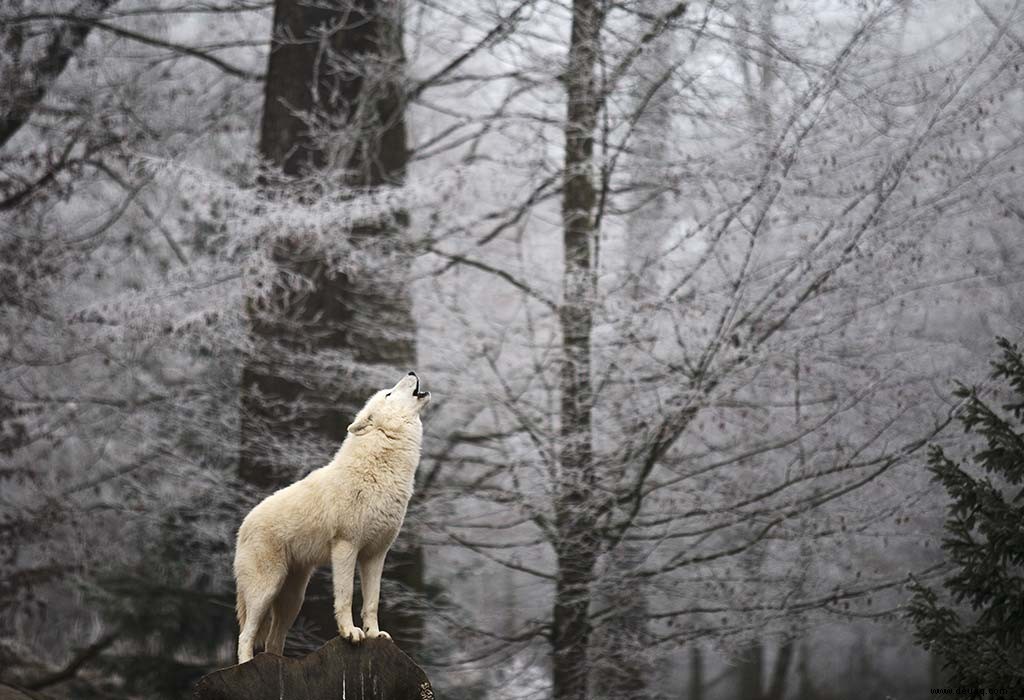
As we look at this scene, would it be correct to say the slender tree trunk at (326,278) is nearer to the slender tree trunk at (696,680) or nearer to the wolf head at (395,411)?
the wolf head at (395,411)

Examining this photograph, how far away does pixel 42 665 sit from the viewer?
31.5 feet

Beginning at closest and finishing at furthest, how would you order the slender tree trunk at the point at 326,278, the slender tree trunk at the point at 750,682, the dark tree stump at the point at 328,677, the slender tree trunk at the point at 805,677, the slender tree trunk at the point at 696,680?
the dark tree stump at the point at 328,677, the slender tree trunk at the point at 326,278, the slender tree trunk at the point at 696,680, the slender tree trunk at the point at 805,677, the slender tree trunk at the point at 750,682

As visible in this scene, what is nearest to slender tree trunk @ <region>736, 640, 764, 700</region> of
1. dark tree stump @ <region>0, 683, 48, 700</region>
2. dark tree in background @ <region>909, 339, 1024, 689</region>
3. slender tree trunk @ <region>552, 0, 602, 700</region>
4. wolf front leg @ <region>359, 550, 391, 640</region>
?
slender tree trunk @ <region>552, 0, 602, 700</region>

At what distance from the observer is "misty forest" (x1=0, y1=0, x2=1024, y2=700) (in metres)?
7.41

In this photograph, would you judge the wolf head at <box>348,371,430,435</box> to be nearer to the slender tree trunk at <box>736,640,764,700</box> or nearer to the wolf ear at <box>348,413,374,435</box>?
the wolf ear at <box>348,413,374,435</box>

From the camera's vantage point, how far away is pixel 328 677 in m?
3.52

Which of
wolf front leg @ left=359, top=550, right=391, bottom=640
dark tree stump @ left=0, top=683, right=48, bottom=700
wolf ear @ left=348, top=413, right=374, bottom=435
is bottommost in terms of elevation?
dark tree stump @ left=0, top=683, right=48, bottom=700

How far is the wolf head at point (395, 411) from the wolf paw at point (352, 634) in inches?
25.1

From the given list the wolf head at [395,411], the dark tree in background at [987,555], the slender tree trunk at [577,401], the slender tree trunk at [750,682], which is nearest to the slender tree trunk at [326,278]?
the slender tree trunk at [577,401]

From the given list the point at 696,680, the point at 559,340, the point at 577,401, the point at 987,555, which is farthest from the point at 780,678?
the point at 987,555

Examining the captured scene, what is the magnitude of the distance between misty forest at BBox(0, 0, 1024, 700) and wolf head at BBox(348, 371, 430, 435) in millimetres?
3716

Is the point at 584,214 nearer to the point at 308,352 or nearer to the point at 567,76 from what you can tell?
the point at 567,76

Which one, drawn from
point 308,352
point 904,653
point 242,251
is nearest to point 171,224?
point 242,251

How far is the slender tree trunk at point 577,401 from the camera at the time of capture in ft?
23.7
